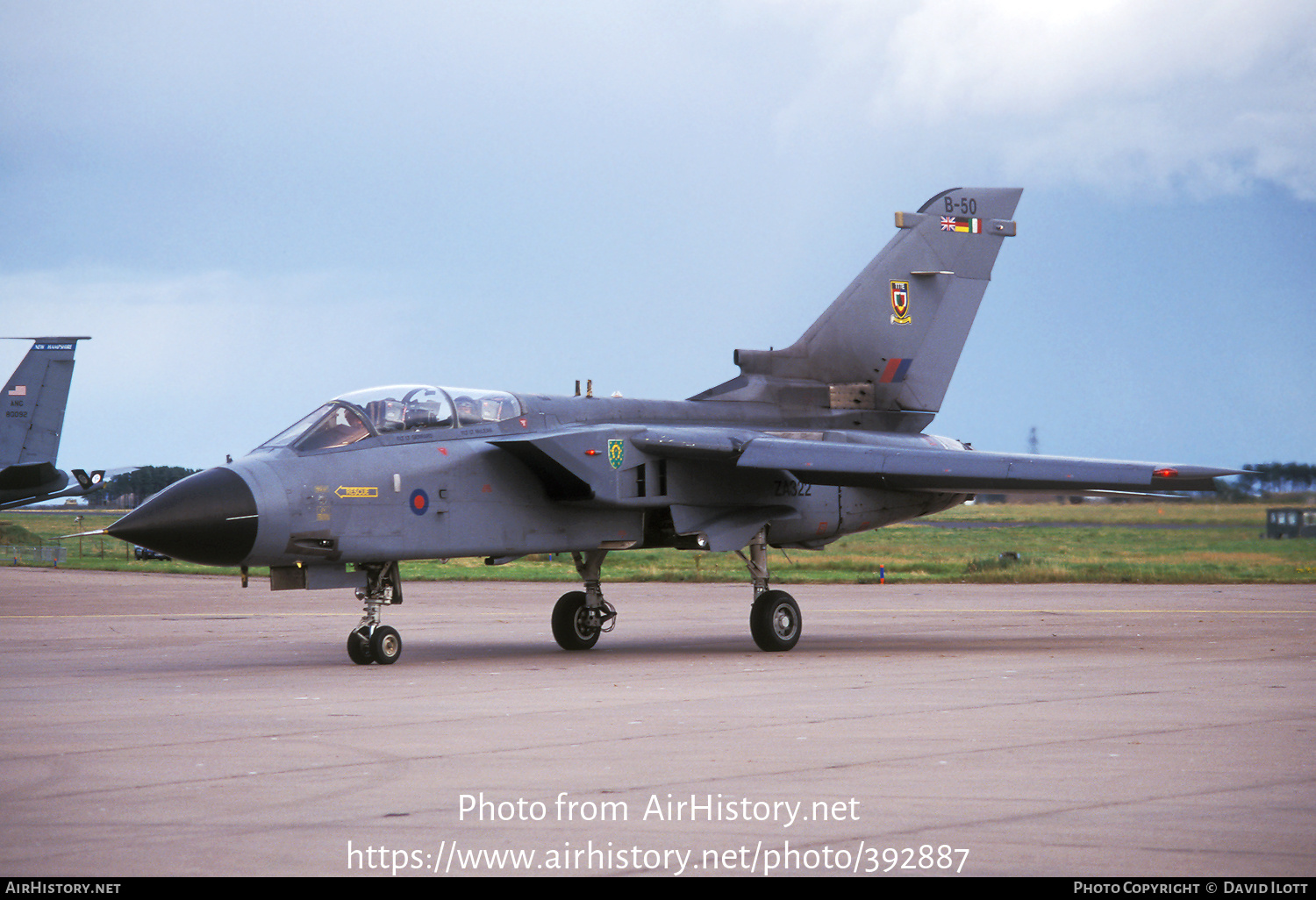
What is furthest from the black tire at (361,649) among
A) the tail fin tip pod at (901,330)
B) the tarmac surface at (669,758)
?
the tail fin tip pod at (901,330)

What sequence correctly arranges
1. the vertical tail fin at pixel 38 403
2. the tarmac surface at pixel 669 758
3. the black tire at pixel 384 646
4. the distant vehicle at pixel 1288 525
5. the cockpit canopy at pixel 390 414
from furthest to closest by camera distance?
the distant vehicle at pixel 1288 525
the vertical tail fin at pixel 38 403
the black tire at pixel 384 646
the cockpit canopy at pixel 390 414
the tarmac surface at pixel 669 758

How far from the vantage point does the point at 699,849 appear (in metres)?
5.21

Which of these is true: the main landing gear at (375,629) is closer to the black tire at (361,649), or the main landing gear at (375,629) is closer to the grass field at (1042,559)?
the black tire at (361,649)

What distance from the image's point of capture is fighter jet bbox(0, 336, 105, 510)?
27062mm

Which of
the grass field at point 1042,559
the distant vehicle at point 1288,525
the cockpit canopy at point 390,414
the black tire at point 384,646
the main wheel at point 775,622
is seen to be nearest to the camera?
the cockpit canopy at point 390,414

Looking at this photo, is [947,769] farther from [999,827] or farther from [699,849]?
[699,849]

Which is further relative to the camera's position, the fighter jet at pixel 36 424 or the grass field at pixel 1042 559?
the grass field at pixel 1042 559

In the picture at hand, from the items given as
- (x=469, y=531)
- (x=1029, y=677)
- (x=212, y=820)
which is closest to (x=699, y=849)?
(x=212, y=820)

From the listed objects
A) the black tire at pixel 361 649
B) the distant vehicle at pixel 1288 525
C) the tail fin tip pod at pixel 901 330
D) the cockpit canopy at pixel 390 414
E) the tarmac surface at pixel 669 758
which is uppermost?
the tail fin tip pod at pixel 901 330

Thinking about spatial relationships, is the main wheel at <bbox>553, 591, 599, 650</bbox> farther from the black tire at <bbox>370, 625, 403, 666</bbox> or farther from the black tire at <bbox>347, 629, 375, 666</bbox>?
the black tire at <bbox>347, 629, 375, 666</bbox>

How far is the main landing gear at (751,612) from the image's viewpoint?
14.5m

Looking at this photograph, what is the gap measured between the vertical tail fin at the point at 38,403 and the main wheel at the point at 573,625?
17.3 metres

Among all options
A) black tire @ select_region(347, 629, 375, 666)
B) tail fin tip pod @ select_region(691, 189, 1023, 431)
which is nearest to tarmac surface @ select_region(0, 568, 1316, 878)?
black tire @ select_region(347, 629, 375, 666)

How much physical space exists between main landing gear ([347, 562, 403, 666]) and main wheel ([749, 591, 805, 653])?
3856 millimetres
